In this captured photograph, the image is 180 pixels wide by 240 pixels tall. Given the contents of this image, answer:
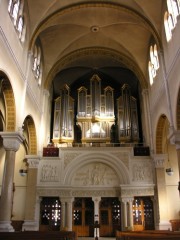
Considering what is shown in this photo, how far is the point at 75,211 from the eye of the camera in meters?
18.8

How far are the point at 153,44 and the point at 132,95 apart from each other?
6419mm

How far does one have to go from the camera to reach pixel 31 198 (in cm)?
1700

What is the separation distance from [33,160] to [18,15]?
28.9 feet

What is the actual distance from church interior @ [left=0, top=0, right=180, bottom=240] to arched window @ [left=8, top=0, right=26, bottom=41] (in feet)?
0.17

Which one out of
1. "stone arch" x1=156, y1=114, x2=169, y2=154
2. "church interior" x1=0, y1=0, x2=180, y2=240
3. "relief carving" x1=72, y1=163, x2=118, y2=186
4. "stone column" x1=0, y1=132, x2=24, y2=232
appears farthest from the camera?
"relief carving" x1=72, y1=163, x2=118, y2=186

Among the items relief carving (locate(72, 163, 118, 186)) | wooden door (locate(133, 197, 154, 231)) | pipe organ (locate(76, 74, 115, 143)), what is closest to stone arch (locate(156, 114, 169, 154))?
relief carving (locate(72, 163, 118, 186))

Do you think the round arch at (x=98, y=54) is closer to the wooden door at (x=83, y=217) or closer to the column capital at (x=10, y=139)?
the column capital at (x=10, y=139)

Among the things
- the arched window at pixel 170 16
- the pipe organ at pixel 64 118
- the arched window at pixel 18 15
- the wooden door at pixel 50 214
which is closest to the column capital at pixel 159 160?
the pipe organ at pixel 64 118

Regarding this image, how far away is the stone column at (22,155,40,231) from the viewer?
16.4m

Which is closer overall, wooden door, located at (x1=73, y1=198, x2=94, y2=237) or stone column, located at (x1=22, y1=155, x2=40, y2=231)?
stone column, located at (x1=22, y1=155, x2=40, y2=231)

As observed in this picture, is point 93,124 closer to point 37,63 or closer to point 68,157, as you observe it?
point 68,157

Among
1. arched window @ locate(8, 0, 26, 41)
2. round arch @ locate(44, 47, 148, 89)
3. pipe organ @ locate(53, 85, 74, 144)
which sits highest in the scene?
round arch @ locate(44, 47, 148, 89)

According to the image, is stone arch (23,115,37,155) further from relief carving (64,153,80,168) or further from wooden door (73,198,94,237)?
wooden door (73,198,94,237)

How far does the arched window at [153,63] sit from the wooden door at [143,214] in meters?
7.90
